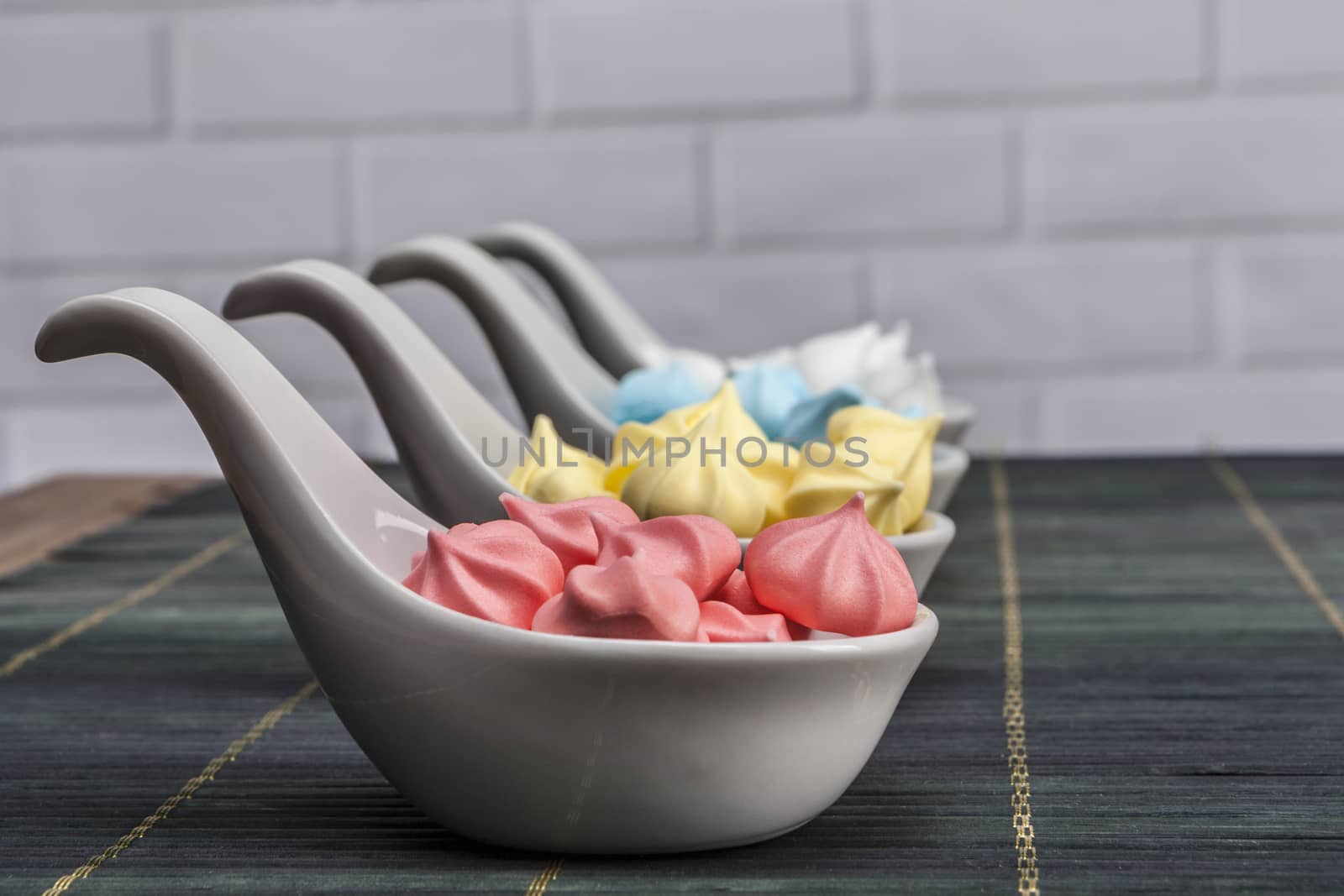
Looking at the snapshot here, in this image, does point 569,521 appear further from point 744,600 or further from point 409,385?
point 409,385

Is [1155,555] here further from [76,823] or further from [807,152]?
[807,152]

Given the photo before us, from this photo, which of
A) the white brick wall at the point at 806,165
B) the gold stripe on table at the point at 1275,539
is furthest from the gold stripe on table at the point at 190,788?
the white brick wall at the point at 806,165

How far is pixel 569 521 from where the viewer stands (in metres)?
0.46

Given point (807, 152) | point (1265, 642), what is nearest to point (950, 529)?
point (1265, 642)

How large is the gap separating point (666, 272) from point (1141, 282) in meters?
0.47

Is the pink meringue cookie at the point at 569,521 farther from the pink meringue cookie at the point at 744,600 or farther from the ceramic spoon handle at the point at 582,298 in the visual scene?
the ceramic spoon handle at the point at 582,298

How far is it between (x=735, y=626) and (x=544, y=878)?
86 mm

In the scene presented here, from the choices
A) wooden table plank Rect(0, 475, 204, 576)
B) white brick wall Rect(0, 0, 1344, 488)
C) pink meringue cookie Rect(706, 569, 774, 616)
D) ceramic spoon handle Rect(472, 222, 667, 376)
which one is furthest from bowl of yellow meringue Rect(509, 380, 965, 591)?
white brick wall Rect(0, 0, 1344, 488)

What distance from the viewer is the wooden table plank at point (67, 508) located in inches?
38.5

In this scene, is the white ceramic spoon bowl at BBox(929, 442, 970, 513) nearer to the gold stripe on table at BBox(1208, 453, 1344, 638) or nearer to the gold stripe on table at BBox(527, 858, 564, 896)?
the gold stripe on table at BBox(1208, 453, 1344, 638)

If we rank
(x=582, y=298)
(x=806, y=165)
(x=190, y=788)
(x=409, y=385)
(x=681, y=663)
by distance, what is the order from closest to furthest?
(x=681, y=663), (x=190, y=788), (x=409, y=385), (x=582, y=298), (x=806, y=165)

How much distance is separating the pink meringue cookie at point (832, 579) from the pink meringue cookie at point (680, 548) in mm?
11

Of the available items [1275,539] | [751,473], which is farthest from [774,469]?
[1275,539]

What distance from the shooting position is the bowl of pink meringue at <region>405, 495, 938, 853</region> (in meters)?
0.40
